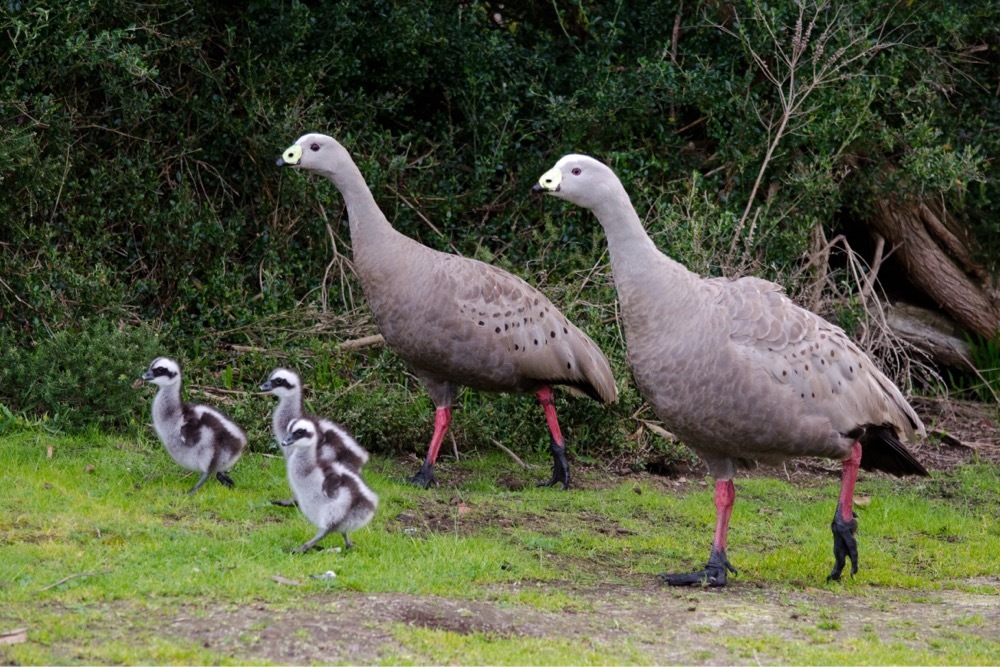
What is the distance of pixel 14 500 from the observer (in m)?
7.74

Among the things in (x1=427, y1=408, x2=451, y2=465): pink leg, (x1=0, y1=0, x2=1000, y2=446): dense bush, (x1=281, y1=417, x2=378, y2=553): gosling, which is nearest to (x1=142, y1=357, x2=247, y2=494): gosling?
(x1=281, y1=417, x2=378, y2=553): gosling

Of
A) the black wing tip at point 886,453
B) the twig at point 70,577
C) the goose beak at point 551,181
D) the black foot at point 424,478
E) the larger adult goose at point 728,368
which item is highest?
the goose beak at point 551,181

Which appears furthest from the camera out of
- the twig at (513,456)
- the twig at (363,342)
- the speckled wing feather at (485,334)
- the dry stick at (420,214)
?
the dry stick at (420,214)

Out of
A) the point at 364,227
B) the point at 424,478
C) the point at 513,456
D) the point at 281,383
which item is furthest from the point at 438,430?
the point at 364,227

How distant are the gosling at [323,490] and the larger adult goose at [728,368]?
1749 millimetres

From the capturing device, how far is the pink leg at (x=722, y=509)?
292 inches

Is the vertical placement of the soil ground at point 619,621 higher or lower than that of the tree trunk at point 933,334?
lower

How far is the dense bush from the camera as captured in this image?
11.4m

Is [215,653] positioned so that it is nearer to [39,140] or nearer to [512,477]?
[512,477]

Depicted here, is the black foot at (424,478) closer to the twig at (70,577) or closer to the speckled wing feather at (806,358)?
the speckled wing feather at (806,358)

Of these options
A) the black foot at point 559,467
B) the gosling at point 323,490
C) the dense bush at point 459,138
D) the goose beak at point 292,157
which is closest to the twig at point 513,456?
the black foot at point 559,467

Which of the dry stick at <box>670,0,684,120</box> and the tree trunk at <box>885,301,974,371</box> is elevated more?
the dry stick at <box>670,0,684,120</box>

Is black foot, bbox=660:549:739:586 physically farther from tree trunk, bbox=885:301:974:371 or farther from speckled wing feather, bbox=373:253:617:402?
tree trunk, bbox=885:301:974:371

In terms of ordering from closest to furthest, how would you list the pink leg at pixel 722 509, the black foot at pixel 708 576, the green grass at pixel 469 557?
the green grass at pixel 469 557
the black foot at pixel 708 576
the pink leg at pixel 722 509
